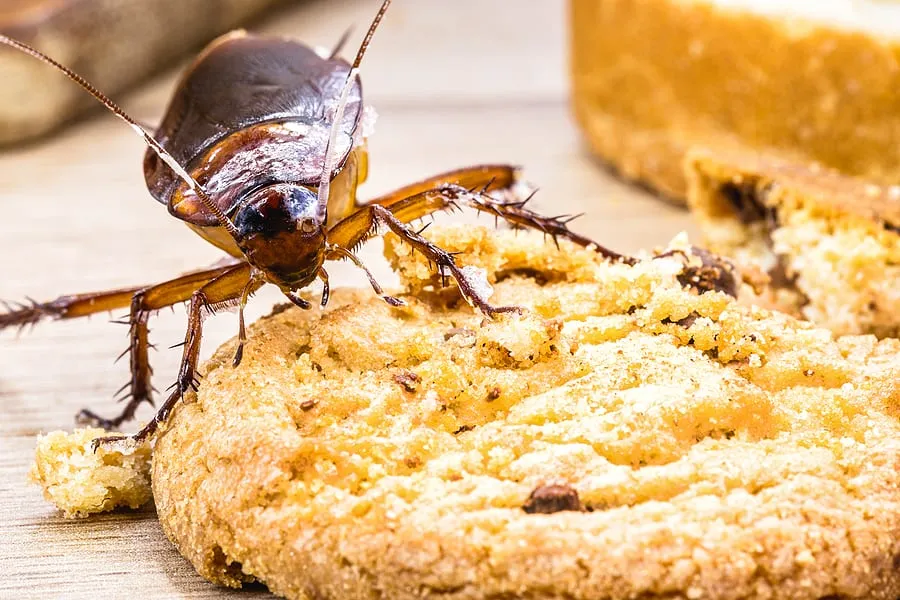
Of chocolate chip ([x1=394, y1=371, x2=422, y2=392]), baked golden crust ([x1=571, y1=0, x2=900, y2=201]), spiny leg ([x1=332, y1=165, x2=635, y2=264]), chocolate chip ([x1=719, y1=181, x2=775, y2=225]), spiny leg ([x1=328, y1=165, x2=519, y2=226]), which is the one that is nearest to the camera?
chocolate chip ([x1=394, y1=371, x2=422, y2=392])

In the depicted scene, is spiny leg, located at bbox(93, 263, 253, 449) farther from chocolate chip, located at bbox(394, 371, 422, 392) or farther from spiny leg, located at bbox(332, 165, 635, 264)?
chocolate chip, located at bbox(394, 371, 422, 392)

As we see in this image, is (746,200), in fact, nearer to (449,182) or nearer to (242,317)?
(449,182)

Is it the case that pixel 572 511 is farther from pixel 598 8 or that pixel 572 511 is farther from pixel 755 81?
pixel 598 8

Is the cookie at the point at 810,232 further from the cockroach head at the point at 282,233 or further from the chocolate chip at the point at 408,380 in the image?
the cockroach head at the point at 282,233

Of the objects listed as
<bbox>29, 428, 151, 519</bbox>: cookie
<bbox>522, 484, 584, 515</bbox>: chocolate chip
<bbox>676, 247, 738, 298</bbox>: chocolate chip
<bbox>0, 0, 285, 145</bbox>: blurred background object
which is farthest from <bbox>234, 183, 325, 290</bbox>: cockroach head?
<bbox>0, 0, 285, 145</bbox>: blurred background object

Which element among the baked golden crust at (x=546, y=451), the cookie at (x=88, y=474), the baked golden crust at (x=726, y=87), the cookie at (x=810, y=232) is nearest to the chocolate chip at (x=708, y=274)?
the baked golden crust at (x=546, y=451)
